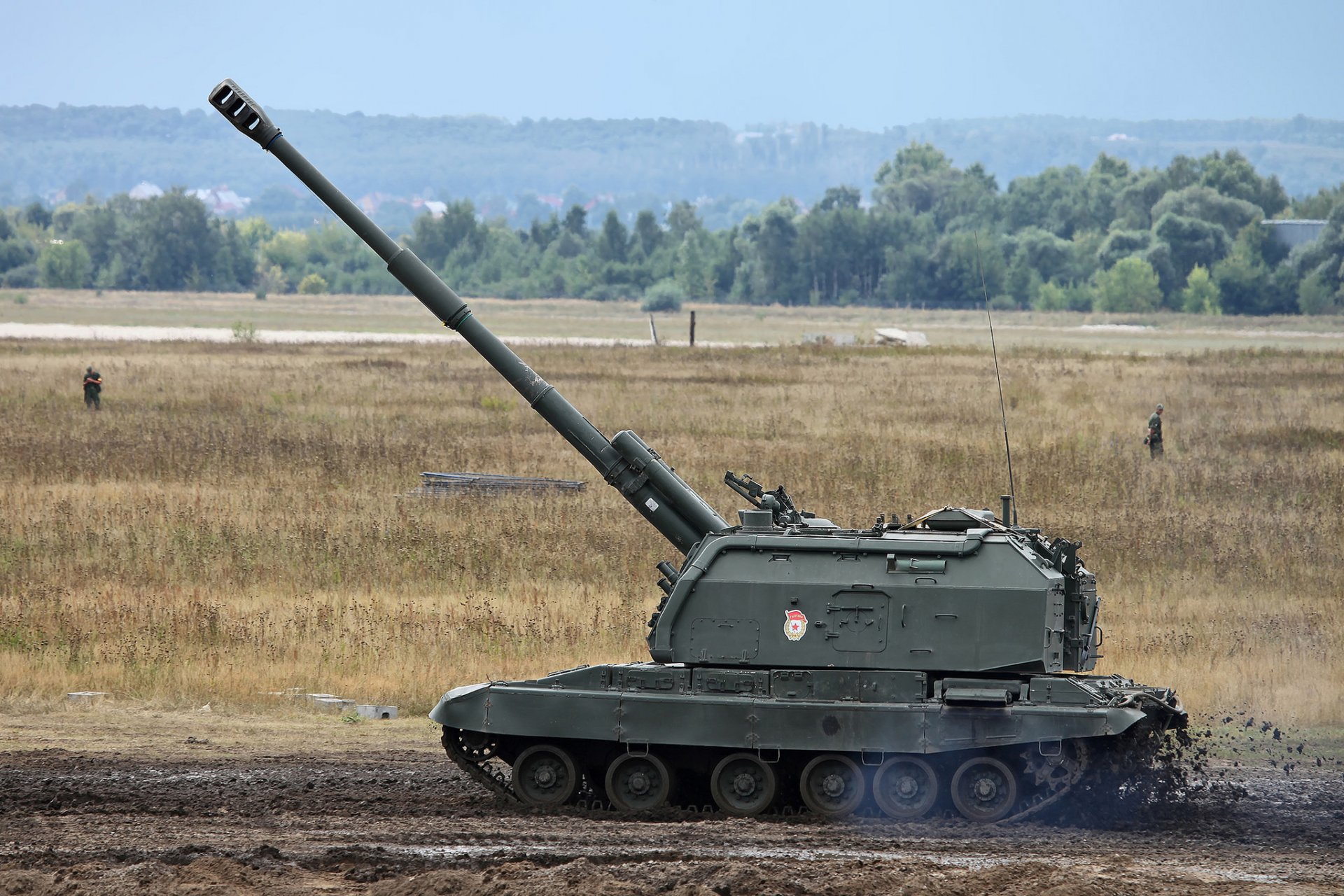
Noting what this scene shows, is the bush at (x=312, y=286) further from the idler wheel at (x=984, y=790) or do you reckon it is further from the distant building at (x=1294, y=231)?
the idler wheel at (x=984, y=790)

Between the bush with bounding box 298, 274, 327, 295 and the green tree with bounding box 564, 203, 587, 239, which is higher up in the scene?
the green tree with bounding box 564, 203, 587, 239

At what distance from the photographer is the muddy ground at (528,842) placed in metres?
9.52

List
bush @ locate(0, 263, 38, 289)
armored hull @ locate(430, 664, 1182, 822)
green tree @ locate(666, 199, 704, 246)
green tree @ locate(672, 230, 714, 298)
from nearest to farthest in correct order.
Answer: armored hull @ locate(430, 664, 1182, 822) → bush @ locate(0, 263, 38, 289) → green tree @ locate(672, 230, 714, 298) → green tree @ locate(666, 199, 704, 246)

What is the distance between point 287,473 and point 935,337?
5308cm

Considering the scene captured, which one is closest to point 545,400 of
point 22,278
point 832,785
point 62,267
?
point 832,785

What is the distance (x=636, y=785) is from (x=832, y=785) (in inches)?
55.3

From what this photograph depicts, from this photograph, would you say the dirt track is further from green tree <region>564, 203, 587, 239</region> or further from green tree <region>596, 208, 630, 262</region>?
green tree <region>564, 203, 587, 239</region>

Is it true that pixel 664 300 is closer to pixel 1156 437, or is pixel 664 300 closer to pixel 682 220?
pixel 682 220

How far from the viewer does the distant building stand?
112 metres

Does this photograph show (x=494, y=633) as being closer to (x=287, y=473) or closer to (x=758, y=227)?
(x=287, y=473)

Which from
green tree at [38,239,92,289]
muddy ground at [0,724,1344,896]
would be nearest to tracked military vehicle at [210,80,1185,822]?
muddy ground at [0,724,1344,896]

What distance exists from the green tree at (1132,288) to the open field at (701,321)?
4.15 meters

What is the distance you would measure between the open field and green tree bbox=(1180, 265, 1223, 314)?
579 centimetres

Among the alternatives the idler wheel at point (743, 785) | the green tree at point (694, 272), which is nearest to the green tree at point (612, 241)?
the green tree at point (694, 272)
